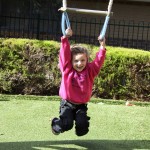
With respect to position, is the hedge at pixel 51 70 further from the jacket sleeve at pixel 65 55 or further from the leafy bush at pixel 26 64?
the jacket sleeve at pixel 65 55

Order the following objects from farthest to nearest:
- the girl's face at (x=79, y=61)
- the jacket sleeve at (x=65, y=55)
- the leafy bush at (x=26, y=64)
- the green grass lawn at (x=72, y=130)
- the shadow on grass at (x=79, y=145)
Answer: the leafy bush at (x=26, y=64), the green grass lawn at (x=72, y=130), the shadow on grass at (x=79, y=145), the girl's face at (x=79, y=61), the jacket sleeve at (x=65, y=55)

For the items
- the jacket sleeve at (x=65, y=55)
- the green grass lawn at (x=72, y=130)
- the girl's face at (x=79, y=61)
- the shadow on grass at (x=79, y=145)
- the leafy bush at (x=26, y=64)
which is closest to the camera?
the jacket sleeve at (x=65, y=55)

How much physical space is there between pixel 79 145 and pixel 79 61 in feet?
3.47

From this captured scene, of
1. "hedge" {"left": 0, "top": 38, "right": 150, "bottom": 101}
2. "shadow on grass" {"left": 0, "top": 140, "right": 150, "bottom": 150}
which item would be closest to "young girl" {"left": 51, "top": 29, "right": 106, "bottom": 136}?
"shadow on grass" {"left": 0, "top": 140, "right": 150, "bottom": 150}

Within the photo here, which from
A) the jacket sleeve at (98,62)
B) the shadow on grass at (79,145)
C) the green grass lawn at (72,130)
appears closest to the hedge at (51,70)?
the green grass lawn at (72,130)

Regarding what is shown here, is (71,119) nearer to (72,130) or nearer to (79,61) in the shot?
(79,61)

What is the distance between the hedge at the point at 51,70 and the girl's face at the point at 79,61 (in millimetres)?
3816

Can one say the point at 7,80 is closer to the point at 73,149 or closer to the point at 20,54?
the point at 20,54

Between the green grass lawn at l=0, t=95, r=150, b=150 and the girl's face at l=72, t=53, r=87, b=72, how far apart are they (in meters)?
0.96

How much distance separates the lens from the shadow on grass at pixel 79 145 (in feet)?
15.9

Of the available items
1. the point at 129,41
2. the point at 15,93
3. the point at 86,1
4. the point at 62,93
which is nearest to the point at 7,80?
the point at 15,93

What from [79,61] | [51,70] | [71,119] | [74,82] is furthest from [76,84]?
[51,70]

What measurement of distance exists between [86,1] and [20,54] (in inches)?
424

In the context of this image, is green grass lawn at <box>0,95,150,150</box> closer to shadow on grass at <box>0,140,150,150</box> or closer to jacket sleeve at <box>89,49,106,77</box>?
shadow on grass at <box>0,140,150,150</box>
